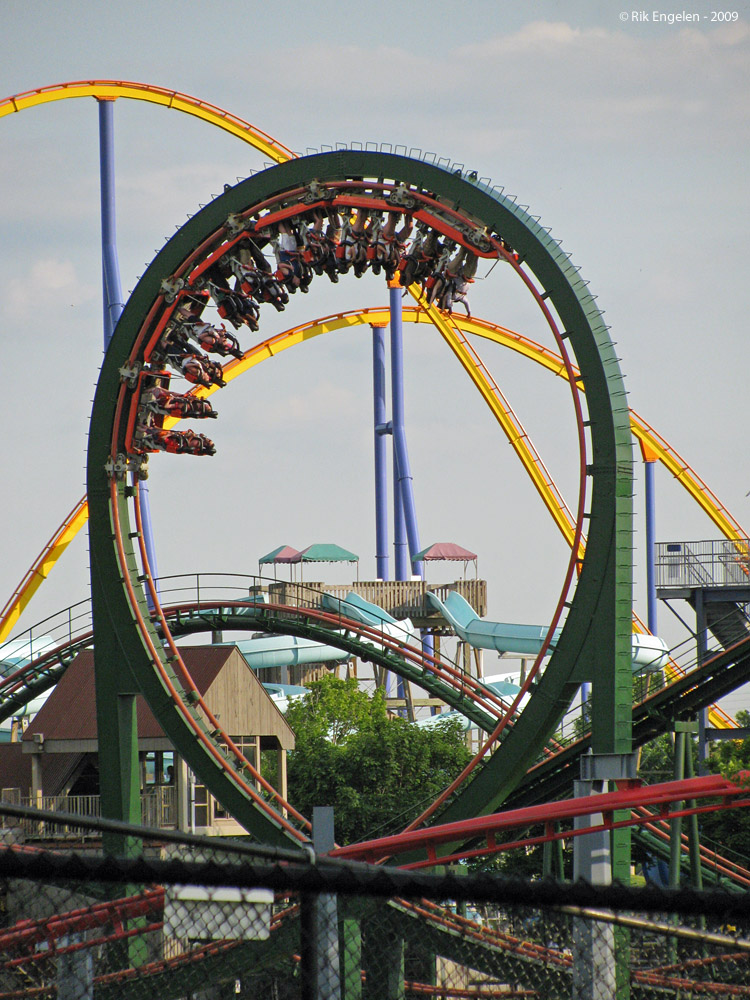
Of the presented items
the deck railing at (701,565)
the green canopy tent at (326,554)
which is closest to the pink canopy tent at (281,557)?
the green canopy tent at (326,554)

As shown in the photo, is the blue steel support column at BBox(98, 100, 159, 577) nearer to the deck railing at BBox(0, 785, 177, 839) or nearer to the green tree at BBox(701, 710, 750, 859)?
the deck railing at BBox(0, 785, 177, 839)

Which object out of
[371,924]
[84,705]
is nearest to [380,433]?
[84,705]

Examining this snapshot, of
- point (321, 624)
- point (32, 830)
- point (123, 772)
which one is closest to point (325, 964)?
point (123, 772)

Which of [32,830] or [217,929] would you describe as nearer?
[217,929]

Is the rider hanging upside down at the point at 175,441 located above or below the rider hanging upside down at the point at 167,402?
below

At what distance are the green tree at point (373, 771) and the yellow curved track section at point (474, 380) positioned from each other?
18.5 ft

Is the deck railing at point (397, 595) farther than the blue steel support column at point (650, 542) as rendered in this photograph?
Yes

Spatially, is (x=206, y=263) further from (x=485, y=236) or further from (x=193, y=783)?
(x=193, y=783)

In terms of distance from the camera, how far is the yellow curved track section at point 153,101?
18422 millimetres

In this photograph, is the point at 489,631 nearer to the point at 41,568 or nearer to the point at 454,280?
the point at 41,568

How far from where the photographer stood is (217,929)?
330 centimetres

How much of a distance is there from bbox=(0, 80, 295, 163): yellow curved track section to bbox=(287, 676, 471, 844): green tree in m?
9.04

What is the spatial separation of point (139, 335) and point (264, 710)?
317 inches

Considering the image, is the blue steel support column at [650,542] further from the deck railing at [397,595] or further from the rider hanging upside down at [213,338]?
the rider hanging upside down at [213,338]
